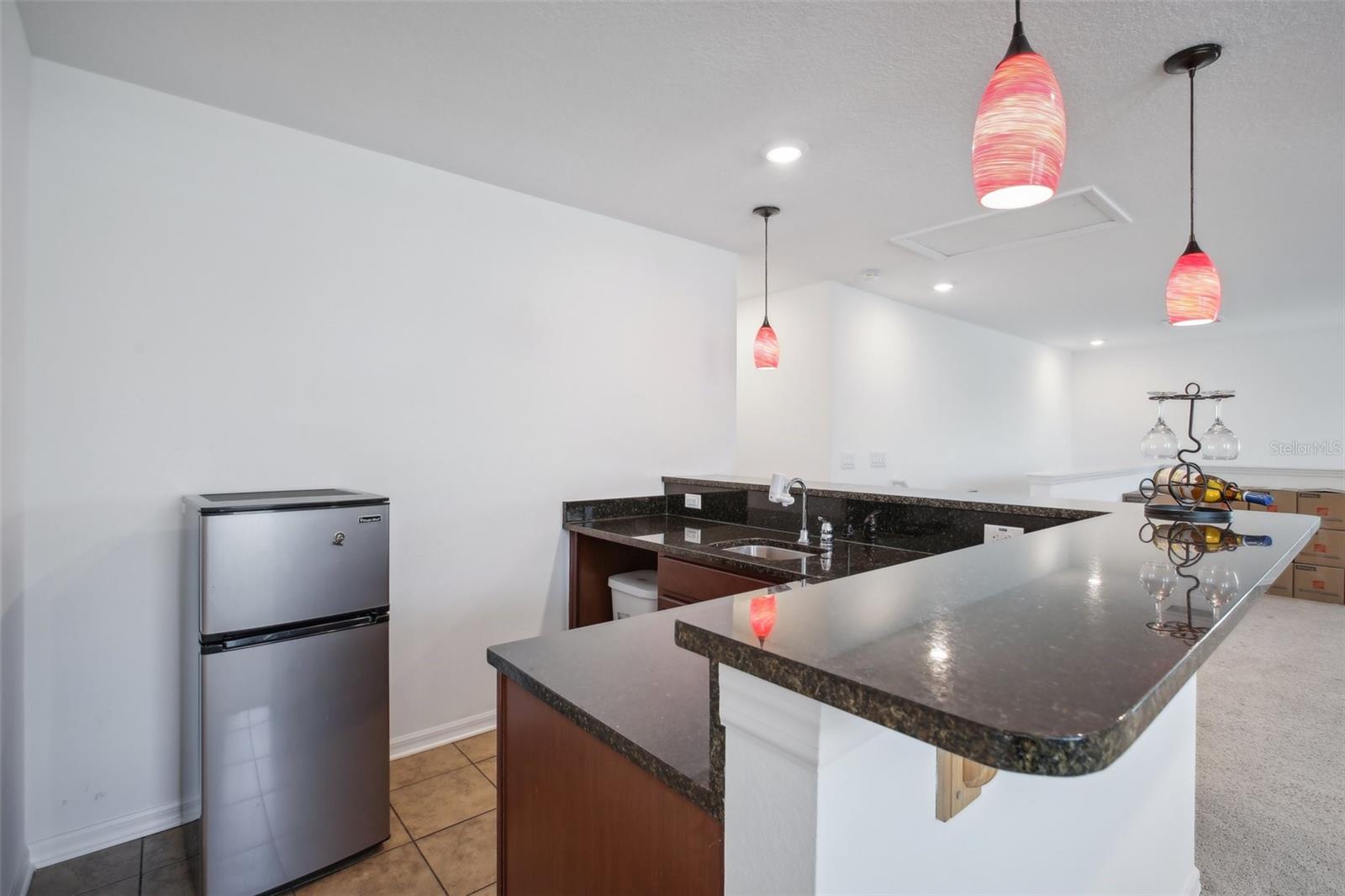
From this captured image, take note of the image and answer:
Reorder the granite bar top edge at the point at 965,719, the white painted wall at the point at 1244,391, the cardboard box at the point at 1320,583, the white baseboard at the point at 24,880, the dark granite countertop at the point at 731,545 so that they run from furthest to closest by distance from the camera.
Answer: the white painted wall at the point at 1244,391
the cardboard box at the point at 1320,583
the dark granite countertop at the point at 731,545
the white baseboard at the point at 24,880
the granite bar top edge at the point at 965,719

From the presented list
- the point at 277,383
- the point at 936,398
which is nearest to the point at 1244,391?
the point at 936,398

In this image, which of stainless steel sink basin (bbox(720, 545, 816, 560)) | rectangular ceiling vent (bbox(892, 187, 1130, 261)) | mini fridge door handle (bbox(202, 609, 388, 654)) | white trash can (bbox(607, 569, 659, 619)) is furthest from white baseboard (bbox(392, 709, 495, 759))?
rectangular ceiling vent (bbox(892, 187, 1130, 261))

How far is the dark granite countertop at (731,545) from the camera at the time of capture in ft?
6.77

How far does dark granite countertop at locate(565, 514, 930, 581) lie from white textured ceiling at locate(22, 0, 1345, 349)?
1442 mm

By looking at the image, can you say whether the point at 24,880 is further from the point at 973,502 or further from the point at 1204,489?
the point at 1204,489

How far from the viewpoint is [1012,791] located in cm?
92

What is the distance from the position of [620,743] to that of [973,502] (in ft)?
5.80

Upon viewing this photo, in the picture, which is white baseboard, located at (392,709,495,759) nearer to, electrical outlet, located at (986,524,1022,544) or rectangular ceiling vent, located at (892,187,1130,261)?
electrical outlet, located at (986,524,1022,544)

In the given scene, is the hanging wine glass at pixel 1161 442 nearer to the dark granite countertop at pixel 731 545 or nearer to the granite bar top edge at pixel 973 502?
the granite bar top edge at pixel 973 502

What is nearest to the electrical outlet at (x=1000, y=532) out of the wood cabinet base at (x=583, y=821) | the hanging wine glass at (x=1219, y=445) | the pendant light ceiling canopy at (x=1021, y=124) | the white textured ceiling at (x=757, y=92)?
the hanging wine glass at (x=1219, y=445)

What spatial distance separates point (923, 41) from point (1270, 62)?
100 cm

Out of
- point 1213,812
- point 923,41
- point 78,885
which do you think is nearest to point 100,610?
point 78,885

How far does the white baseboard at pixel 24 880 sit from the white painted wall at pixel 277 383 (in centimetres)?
7

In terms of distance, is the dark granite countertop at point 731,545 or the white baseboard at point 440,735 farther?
the white baseboard at point 440,735
